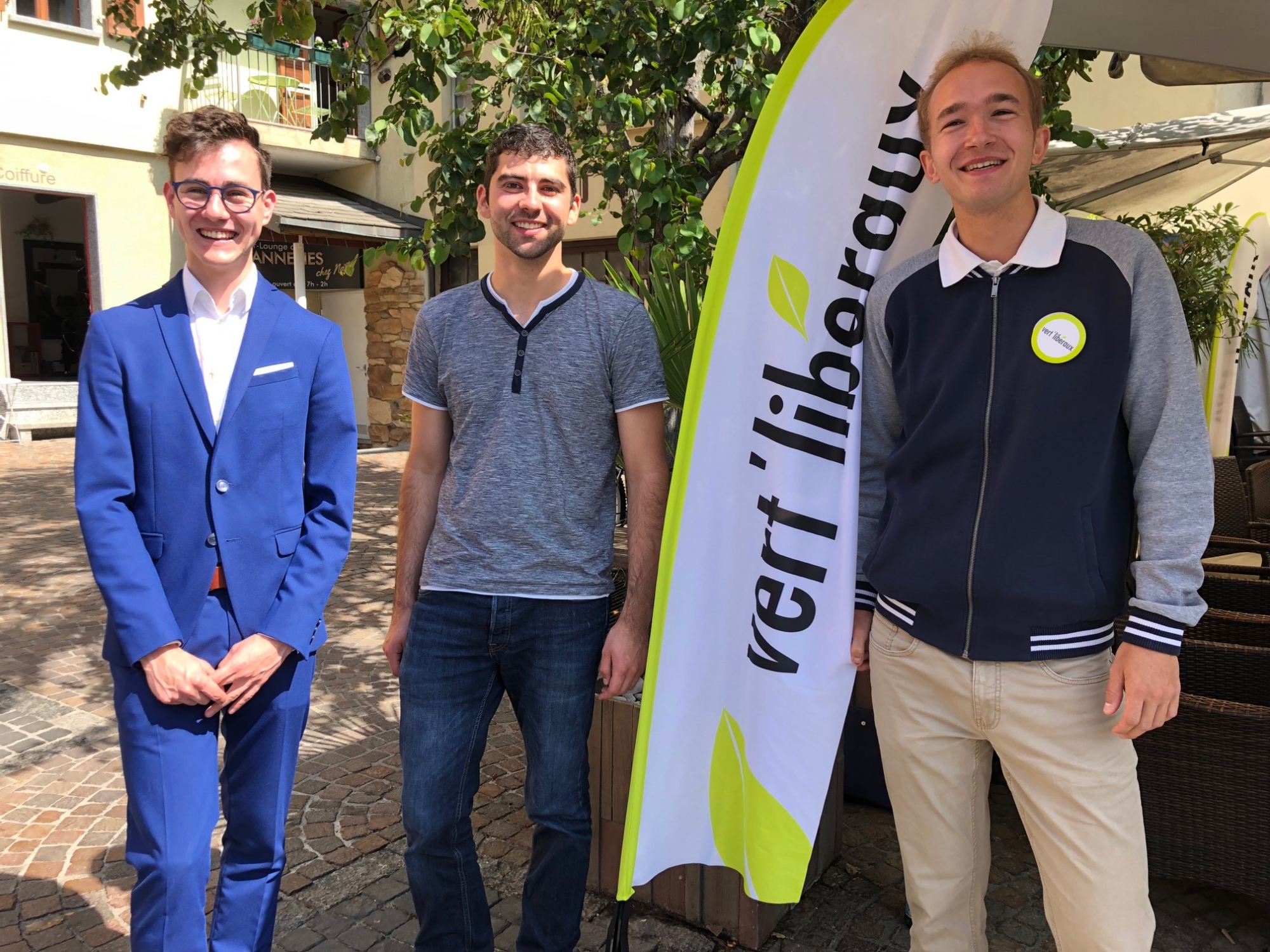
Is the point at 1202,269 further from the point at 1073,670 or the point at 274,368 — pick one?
the point at 274,368

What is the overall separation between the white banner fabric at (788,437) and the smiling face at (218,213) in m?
1.06

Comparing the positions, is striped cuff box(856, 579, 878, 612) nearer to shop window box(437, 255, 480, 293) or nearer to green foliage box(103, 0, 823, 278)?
green foliage box(103, 0, 823, 278)

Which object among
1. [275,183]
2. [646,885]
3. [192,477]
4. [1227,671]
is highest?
[275,183]

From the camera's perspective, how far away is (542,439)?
2.33 m

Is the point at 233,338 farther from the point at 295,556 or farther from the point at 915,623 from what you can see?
the point at 915,623

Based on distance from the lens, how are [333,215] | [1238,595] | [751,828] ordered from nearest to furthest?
[751,828]
[1238,595]
[333,215]

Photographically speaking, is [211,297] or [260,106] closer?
[211,297]

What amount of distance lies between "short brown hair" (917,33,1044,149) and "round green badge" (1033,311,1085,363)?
0.43 m

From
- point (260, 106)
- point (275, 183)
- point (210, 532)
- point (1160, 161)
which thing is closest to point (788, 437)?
Answer: point (210, 532)

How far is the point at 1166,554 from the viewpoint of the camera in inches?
68.1

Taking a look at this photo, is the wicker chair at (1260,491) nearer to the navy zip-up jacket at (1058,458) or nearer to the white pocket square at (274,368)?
the navy zip-up jacket at (1058,458)

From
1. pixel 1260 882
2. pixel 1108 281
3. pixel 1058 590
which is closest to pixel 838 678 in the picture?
pixel 1058 590

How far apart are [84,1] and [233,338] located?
1658 centimetres

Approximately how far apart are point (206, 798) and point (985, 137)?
2.14m
